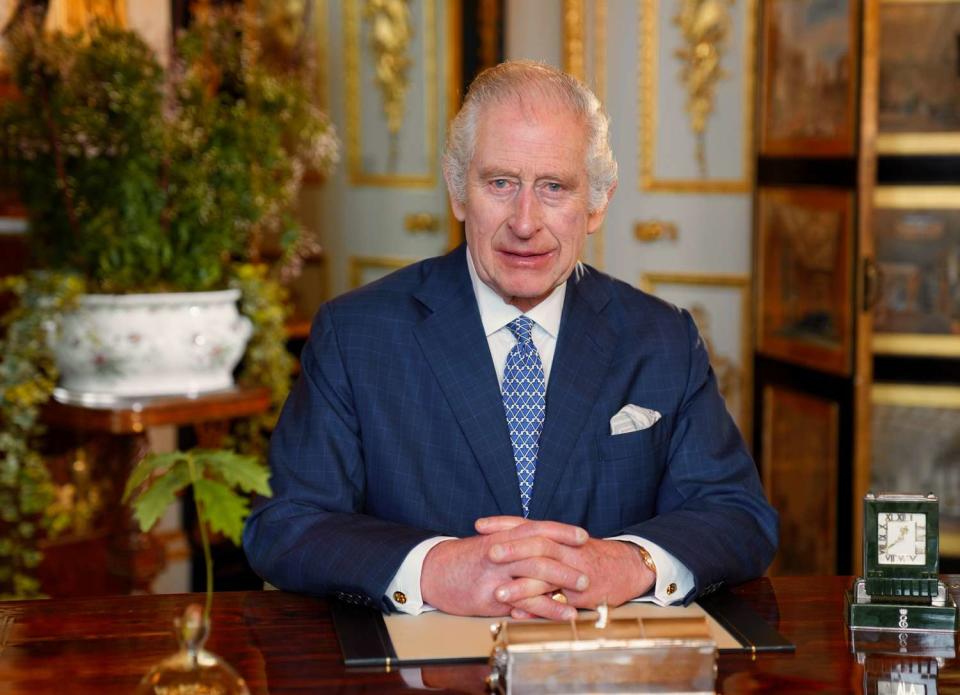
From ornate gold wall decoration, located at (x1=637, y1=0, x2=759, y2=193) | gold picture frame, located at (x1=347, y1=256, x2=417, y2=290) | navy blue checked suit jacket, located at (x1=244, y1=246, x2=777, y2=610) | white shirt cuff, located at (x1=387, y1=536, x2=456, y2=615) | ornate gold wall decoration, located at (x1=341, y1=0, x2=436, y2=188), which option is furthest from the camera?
gold picture frame, located at (x1=347, y1=256, x2=417, y2=290)

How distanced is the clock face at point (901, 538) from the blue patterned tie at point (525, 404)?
59 cm

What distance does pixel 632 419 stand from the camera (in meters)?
2.20

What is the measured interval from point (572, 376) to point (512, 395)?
101 millimetres

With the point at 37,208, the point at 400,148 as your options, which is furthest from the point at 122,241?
the point at 400,148

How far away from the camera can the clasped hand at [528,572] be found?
177 centimetres

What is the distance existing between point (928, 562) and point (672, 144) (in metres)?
3.83

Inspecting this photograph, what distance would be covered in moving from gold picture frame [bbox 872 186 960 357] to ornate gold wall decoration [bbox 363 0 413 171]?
2.04 metres

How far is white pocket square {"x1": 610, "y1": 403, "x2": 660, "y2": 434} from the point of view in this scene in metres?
2.19

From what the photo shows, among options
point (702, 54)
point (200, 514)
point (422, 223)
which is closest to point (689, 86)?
point (702, 54)

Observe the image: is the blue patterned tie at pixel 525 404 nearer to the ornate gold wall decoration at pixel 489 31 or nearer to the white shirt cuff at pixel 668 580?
the white shirt cuff at pixel 668 580

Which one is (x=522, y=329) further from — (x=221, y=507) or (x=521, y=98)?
(x=221, y=507)

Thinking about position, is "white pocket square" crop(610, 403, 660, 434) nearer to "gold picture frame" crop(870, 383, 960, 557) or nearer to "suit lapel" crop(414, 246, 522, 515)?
"suit lapel" crop(414, 246, 522, 515)

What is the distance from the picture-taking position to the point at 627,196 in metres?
5.47

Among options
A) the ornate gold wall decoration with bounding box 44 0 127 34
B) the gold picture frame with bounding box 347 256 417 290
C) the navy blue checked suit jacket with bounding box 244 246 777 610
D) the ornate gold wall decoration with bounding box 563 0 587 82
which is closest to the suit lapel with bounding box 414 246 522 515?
the navy blue checked suit jacket with bounding box 244 246 777 610
